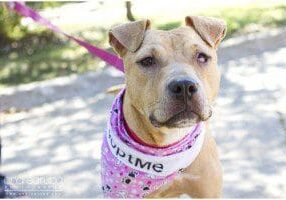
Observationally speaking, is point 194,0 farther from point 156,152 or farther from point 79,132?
point 156,152

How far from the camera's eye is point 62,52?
8.23 meters

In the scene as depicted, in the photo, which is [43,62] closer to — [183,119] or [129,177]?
[129,177]

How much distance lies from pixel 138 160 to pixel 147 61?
0.64m

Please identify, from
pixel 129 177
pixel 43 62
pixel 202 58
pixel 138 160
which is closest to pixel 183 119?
pixel 202 58

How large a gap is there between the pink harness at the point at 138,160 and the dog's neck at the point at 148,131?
0.11ft

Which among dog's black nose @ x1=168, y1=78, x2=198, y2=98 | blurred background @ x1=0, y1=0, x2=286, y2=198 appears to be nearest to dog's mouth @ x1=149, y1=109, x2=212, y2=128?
dog's black nose @ x1=168, y1=78, x2=198, y2=98

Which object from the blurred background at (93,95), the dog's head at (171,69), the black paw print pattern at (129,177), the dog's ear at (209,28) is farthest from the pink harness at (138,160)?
the blurred background at (93,95)

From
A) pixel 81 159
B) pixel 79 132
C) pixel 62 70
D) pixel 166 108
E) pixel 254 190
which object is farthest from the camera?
pixel 62 70

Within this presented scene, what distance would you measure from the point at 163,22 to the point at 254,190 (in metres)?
4.16

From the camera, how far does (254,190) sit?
4723mm

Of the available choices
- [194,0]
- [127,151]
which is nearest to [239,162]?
[127,151]

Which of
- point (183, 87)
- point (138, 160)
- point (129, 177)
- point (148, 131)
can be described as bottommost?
point (129, 177)

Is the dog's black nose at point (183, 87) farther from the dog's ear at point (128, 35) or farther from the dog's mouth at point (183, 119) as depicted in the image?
the dog's ear at point (128, 35)

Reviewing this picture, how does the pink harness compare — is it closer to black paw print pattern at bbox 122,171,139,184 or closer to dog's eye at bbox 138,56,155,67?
black paw print pattern at bbox 122,171,139,184
